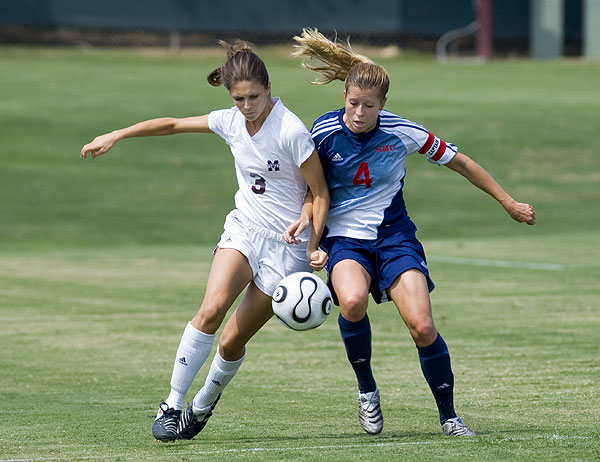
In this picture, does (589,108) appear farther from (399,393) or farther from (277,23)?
(399,393)

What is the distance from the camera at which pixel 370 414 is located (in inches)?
272

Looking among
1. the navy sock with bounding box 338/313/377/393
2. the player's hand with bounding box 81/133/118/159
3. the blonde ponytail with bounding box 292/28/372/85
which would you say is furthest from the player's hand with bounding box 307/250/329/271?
the player's hand with bounding box 81/133/118/159

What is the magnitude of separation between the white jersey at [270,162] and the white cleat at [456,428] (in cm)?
132

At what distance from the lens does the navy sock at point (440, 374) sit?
22.2 feet

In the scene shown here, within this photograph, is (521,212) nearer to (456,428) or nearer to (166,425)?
(456,428)

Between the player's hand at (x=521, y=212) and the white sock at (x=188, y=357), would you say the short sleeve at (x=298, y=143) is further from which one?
the player's hand at (x=521, y=212)

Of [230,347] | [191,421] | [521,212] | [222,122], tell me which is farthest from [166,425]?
[521,212]

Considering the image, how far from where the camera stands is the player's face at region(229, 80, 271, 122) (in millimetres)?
6629

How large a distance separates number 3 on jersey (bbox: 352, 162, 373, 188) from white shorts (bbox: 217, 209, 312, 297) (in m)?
0.48

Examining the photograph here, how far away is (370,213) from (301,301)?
726 millimetres

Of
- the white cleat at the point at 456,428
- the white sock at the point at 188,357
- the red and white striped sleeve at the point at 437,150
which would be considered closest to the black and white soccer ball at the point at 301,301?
the white sock at the point at 188,357

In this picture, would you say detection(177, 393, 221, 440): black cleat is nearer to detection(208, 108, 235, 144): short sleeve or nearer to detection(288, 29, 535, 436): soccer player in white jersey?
detection(288, 29, 535, 436): soccer player in white jersey

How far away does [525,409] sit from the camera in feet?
24.7

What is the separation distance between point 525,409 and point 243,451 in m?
2.05
